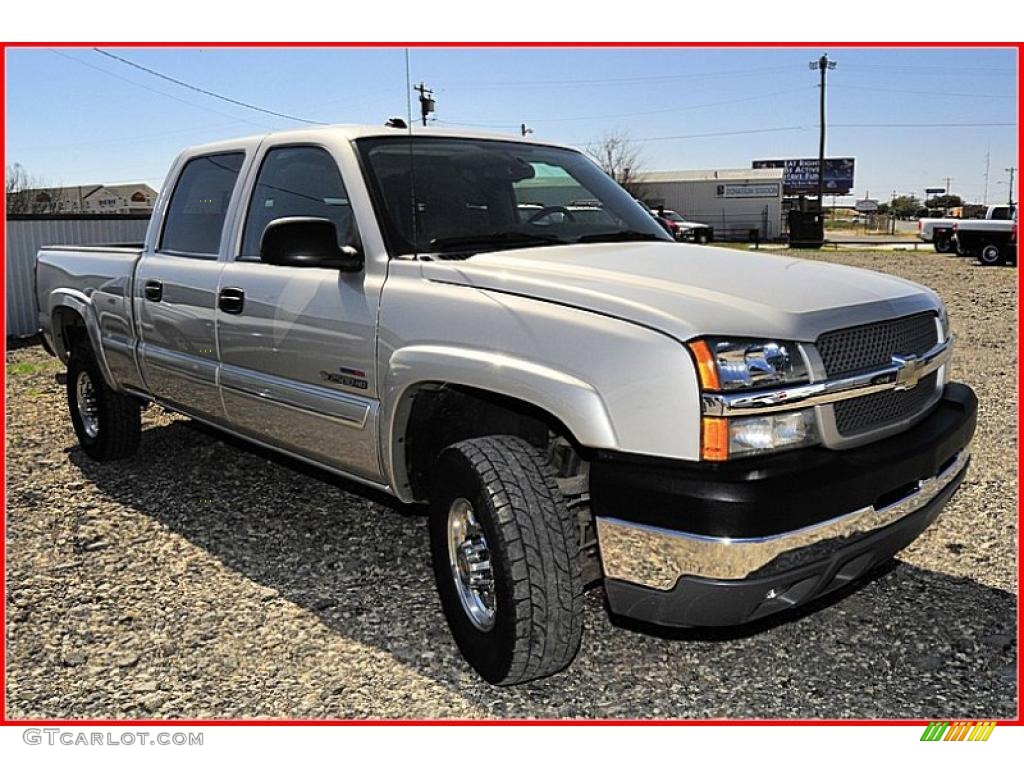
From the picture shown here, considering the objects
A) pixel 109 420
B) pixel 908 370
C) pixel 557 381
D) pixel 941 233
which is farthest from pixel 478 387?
pixel 941 233

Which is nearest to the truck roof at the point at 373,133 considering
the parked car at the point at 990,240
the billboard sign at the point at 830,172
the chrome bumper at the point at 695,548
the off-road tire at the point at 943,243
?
the chrome bumper at the point at 695,548

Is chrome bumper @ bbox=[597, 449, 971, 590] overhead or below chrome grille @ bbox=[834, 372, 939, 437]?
below

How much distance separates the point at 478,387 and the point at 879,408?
1.29 meters

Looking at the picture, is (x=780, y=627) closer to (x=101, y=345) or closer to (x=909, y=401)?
(x=909, y=401)

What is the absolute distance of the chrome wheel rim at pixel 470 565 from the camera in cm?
337

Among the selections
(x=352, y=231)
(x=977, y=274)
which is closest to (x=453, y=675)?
(x=352, y=231)

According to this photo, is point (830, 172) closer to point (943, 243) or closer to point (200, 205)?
point (943, 243)

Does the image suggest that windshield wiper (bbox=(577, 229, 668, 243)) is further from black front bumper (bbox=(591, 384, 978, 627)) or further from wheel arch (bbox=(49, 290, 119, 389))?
wheel arch (bbox=(49, 290, 119, 389))

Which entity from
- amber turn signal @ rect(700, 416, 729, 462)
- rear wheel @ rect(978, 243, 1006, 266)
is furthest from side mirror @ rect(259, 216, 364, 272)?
rear wheel @ rect(978, 243, 1006, 266)

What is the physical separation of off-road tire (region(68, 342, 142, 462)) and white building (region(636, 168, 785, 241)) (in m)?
50.0

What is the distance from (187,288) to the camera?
193 inches

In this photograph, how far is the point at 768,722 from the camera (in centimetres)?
321

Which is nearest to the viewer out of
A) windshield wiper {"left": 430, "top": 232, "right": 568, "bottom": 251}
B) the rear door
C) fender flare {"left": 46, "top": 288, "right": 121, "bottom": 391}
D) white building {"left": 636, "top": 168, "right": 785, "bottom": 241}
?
windshield wiper {"left": 430, "top": 232, "right": 568, "bottom": 251}

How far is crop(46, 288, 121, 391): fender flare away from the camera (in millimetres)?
5938
